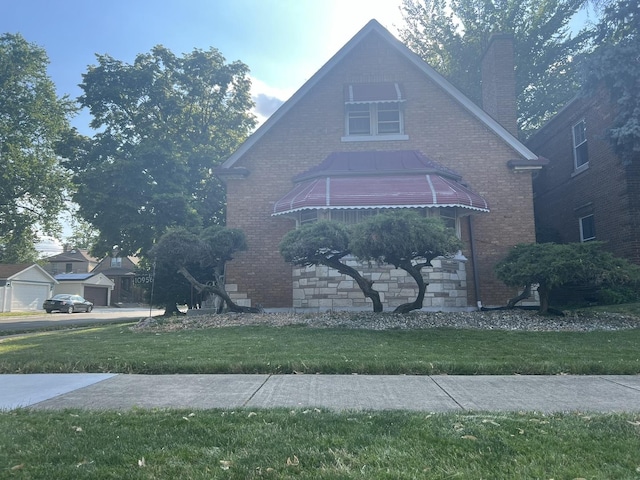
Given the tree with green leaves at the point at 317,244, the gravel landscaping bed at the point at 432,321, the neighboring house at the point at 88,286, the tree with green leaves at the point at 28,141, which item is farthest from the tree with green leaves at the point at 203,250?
the neighboring house at the point at 88,286

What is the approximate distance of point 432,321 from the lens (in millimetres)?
11047

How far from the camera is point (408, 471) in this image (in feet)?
10.1

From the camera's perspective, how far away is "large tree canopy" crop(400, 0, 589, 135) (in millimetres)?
25656

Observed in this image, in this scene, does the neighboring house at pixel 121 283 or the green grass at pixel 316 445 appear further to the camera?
the neighboring house at pixel 121 283

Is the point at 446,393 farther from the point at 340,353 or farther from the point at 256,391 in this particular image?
the point at 340,353

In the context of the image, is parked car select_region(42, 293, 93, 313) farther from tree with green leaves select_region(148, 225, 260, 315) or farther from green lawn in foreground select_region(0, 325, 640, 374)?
green lawn in foreground select_region(0, 325, 640, 374)

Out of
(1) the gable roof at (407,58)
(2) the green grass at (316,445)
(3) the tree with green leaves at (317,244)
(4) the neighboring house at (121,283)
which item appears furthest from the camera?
(4) the neighboring house at (121,283)

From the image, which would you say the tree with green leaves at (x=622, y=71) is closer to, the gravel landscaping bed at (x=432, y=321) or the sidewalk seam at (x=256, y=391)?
the gravel landscaping bed at (x=432, y=321)

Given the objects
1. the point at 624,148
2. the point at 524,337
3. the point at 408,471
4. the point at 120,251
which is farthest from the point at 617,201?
the point at 120,251

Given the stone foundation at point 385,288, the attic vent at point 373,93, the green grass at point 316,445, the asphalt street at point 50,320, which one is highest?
the attic vent at point 373,93

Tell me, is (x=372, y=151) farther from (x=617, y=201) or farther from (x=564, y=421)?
(x=564, y=421)

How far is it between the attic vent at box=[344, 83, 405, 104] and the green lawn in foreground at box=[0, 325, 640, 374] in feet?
27.0

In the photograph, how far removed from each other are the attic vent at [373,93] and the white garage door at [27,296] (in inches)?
1311

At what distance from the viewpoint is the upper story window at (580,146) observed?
17.2m
